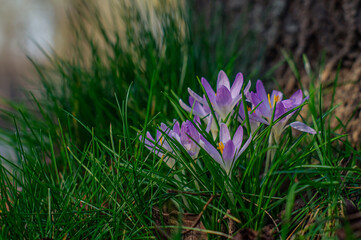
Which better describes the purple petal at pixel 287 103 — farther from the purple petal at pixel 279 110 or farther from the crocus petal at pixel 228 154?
the crocus petal at pixel 228 154

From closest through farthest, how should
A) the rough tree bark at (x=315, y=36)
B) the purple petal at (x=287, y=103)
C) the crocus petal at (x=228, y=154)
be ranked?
1. the crocus petal at (x=228, y=154)
2. the purple petal at (x=287, y=103)
3. the rough tree bark at (x=315, y=36)

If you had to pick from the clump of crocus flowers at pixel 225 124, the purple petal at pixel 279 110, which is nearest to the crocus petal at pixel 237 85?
the clump of crocus flowers at pixel 225 124

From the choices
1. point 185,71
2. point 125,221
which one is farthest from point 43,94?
point 125,221

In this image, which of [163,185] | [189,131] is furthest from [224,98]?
[163,185]

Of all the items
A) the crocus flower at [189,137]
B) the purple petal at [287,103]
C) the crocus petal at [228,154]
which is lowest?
the crocus petal at [228,154]

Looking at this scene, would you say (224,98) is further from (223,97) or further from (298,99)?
(298,99)

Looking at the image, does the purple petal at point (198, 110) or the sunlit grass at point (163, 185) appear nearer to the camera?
the sunlit grass at point (163, 185)

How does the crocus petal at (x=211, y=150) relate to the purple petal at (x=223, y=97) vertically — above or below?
below

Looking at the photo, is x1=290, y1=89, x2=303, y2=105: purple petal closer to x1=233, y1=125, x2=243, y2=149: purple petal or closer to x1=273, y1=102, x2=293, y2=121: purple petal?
x1=273, y1=102, x2=293, y2=121: purple petal

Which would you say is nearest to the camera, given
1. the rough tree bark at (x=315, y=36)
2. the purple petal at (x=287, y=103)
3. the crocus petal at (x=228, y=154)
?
the crocus petal at (x=228, y=154)
